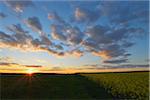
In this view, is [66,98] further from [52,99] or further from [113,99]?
[113,99]

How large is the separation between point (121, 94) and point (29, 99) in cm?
750

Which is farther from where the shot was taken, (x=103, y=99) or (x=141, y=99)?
(x=103, y=99)

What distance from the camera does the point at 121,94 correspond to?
2273 centimetres

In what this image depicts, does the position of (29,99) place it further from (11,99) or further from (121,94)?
(121,94)

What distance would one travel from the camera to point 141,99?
64.7ft

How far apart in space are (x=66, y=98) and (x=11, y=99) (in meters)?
4.48

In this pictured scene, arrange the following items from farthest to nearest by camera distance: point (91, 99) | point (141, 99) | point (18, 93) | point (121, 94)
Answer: point (18, 93), point (121, 94), point (91, 99), point (141, 99)

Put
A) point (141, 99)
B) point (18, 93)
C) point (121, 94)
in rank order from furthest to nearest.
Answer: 1. point (18, 93)
2. point (121, 94)
3. point (141, 99)

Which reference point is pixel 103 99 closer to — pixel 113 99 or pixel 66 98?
pixel 113 99

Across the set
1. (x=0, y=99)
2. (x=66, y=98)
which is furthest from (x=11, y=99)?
(x=66, y=98)

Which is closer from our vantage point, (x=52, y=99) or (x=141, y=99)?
(x=141, y=99)

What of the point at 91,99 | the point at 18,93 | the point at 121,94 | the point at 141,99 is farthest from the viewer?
the point at 18,93

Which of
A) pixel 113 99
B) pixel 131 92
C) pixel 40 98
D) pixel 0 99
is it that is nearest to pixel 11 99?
pixel 0 99

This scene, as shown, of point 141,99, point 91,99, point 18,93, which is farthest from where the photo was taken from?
point 18,93
